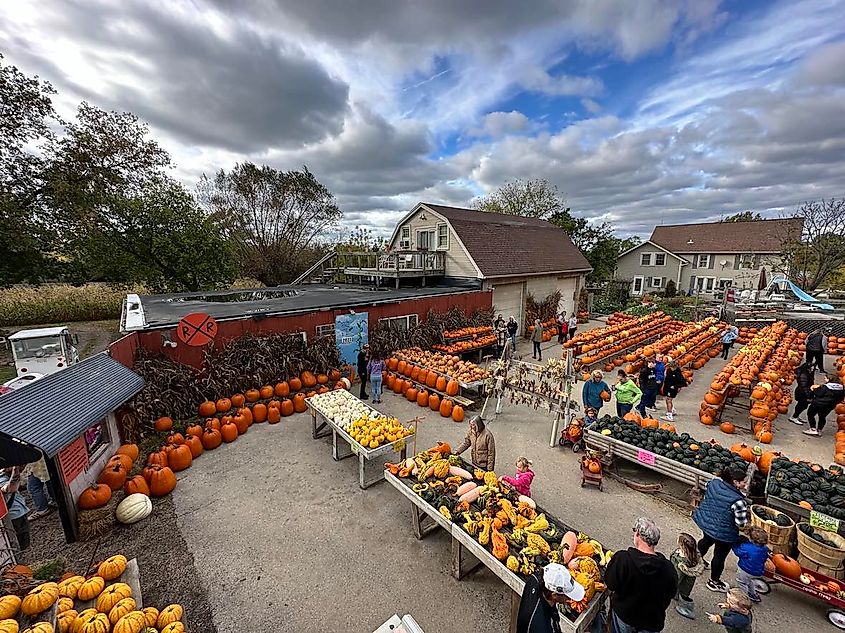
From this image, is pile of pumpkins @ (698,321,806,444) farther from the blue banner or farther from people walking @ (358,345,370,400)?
the blue banner

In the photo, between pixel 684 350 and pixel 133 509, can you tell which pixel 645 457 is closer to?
pixel 133 509

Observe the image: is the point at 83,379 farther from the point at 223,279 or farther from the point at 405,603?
the point at 223,279

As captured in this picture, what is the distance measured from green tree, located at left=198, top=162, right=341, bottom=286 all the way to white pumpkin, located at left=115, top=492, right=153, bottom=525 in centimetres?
2401

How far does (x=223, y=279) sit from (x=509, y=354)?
1630 cm

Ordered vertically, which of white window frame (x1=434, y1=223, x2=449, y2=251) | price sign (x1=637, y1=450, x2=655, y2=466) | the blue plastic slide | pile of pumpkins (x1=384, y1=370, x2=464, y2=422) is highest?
white window frame (x1=434, y1=223, x2=449, y2=251)

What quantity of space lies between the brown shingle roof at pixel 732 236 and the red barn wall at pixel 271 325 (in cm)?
3185

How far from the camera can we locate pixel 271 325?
10281 millimetres

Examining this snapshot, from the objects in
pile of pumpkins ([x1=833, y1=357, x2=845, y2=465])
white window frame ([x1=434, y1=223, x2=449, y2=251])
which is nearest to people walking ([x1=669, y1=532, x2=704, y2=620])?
pile of pumpkins ([x1=833, y1=357, x2=845, y2=465])

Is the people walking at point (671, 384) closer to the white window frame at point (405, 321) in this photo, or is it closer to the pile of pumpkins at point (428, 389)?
the pile of pumpkins at point (428, 389)

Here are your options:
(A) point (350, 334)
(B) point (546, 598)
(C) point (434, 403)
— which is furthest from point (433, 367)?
(B) point (546, 598)

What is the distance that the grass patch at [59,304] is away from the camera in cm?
1747

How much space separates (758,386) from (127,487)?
13412 millimetres

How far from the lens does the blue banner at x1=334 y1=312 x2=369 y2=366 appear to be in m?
11.2

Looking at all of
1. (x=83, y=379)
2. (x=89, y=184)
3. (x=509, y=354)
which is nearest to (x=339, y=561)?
(x=83, y=379)
